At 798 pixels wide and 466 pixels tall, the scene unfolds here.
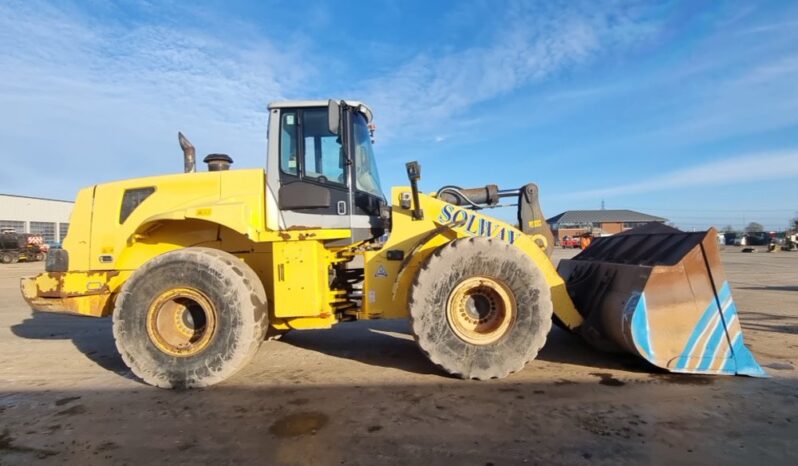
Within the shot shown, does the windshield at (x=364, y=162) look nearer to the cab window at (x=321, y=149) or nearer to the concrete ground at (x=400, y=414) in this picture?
the cab window at (x=321, y=149)

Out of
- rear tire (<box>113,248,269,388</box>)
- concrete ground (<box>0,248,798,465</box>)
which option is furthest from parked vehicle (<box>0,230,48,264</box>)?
rear tire (<box>113,248,269,388</box>)

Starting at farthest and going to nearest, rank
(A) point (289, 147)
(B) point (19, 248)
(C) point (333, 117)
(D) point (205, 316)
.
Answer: (B) point (19, 248) → (A) point (289, 147) → (D) point (205, 316) → (C) point (333, 117)

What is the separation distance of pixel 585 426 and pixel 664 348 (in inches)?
60.6

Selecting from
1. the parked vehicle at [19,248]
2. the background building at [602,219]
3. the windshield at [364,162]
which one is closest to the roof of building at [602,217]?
the background building at [602,219]

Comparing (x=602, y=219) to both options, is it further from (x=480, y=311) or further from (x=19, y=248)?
(x=480, y=311)

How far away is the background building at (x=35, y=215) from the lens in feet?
162

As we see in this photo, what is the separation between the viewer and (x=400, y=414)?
12.8 ft

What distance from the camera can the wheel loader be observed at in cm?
463

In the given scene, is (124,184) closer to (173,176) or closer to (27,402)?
(173,176)

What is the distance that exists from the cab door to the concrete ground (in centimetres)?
173

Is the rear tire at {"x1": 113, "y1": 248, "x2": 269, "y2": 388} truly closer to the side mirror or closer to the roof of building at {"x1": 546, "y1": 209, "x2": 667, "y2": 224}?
the side mirror

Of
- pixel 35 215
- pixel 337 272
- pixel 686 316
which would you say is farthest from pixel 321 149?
pixel 35 215

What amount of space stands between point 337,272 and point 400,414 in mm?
2288

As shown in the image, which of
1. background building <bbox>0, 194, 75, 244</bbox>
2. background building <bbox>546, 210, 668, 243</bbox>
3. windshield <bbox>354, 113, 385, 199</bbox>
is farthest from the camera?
background building <bbox>546, 210, 668, 243</bbox>
